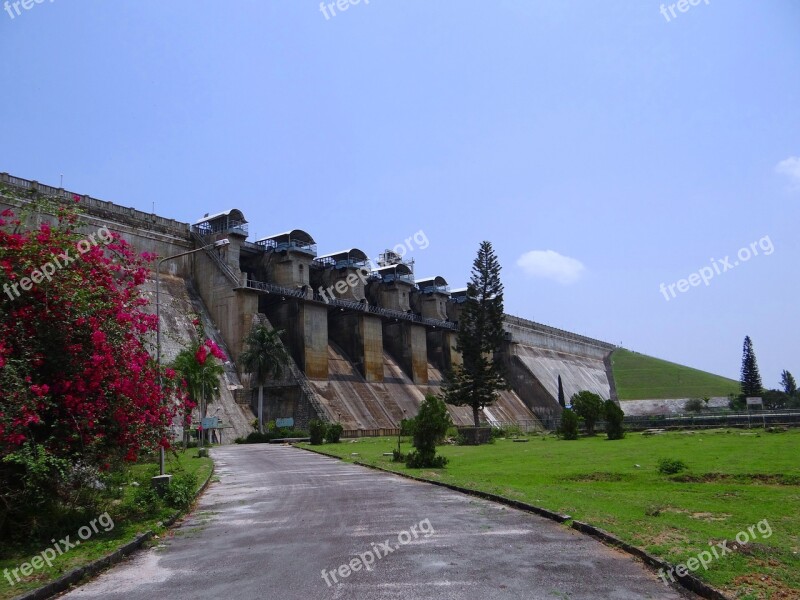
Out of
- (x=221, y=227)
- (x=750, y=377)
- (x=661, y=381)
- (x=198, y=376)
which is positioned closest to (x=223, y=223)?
(x=221, y=227)

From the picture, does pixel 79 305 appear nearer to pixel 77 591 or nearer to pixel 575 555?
pixel 77 591

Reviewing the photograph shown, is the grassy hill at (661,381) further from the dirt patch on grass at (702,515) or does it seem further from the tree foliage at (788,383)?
the dirt patch on grass at (702,515)

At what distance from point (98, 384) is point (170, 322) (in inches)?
1573

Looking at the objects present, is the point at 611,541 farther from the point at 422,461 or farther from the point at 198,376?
the point at 198,376

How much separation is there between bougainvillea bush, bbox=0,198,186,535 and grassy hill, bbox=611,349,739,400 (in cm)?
12460

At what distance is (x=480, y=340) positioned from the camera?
57.0 meters

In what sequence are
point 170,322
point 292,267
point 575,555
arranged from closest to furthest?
1. point 575,555
2. point 170,322
3. point 292,267

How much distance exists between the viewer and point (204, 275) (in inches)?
2290

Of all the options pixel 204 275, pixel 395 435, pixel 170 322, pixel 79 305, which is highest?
pixel 204 275

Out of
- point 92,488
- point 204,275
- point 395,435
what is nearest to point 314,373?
point 395,435

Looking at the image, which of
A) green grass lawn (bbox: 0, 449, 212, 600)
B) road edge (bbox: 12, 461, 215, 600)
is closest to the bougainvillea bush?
green grass lawn (bbox: 0, 449, 212, 600)

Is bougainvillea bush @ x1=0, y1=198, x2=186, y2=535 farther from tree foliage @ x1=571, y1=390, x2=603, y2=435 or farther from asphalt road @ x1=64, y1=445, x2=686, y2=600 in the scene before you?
tree foliage @ x1=571, y1=390, x2=603, y2=435

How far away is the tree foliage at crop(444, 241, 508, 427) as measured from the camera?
5503cm

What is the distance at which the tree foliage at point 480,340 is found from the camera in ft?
181
